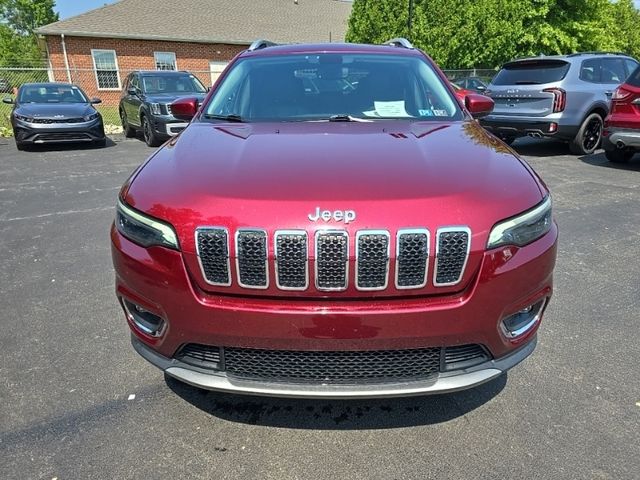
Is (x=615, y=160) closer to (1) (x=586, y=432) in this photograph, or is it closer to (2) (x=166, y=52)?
(1) (x=586, y=432)

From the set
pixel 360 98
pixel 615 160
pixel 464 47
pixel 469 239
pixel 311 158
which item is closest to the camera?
pixel 469 239

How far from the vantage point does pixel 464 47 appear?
21.7m

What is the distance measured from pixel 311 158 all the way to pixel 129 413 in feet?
4.99

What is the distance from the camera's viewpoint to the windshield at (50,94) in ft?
36.7

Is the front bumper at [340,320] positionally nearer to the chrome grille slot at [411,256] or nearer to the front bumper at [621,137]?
the chrome grille slot at [411,256]

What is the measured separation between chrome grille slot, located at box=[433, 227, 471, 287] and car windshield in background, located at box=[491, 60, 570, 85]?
8036 millimetres

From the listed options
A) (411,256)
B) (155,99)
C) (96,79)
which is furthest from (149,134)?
(96,79)

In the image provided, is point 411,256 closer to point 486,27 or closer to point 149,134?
point 149,134

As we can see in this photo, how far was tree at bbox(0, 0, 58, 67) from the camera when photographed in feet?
142

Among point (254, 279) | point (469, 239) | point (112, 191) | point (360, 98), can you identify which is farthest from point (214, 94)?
point (112, 191)

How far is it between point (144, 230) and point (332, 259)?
801mm

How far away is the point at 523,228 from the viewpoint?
1.99 meters

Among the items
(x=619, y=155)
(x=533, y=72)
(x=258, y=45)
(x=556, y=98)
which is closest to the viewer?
(x=258, y=45)

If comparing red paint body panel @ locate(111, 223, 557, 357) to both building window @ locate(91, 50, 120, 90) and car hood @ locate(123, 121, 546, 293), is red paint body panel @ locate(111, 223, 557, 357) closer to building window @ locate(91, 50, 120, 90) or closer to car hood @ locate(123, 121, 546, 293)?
car hood @ locate(123, 121, 546, 293)
